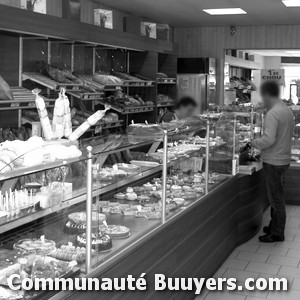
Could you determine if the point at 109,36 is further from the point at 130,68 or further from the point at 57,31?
the point at 130,68

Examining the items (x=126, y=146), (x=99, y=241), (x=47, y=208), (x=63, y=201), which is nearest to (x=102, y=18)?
(x=126, y=146)

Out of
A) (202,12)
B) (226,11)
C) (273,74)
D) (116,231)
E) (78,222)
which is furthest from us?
(273,74)

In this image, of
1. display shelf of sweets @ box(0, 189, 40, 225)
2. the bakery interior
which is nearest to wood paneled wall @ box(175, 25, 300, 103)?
the bakery interior

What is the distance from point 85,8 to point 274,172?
13.0ft

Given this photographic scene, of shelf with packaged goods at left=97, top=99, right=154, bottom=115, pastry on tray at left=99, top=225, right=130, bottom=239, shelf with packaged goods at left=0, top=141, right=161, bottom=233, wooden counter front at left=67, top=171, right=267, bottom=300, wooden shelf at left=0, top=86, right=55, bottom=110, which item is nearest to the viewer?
shelf with packaged goods at left=0, top=141, right=161, bottom=233

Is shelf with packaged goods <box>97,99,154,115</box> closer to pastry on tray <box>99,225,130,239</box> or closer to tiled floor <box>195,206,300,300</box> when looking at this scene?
tiled floor <box>195,206,300,300</box>

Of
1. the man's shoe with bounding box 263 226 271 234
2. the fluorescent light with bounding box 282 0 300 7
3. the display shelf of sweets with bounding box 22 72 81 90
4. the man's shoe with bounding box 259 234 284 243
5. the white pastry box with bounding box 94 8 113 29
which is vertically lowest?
the man's shoe with bounding box 259 234 284 243

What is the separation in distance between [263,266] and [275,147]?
1.34 m

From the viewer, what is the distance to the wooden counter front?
3.11 metres

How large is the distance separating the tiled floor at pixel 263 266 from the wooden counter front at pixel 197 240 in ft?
0.36

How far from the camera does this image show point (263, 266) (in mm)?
5352

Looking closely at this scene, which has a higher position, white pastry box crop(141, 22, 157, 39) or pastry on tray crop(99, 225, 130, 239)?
white pastry box crop(141, 22, 157, 39)

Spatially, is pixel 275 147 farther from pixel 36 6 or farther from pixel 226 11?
pixel 226 11

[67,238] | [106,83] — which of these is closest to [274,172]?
[106,83]
